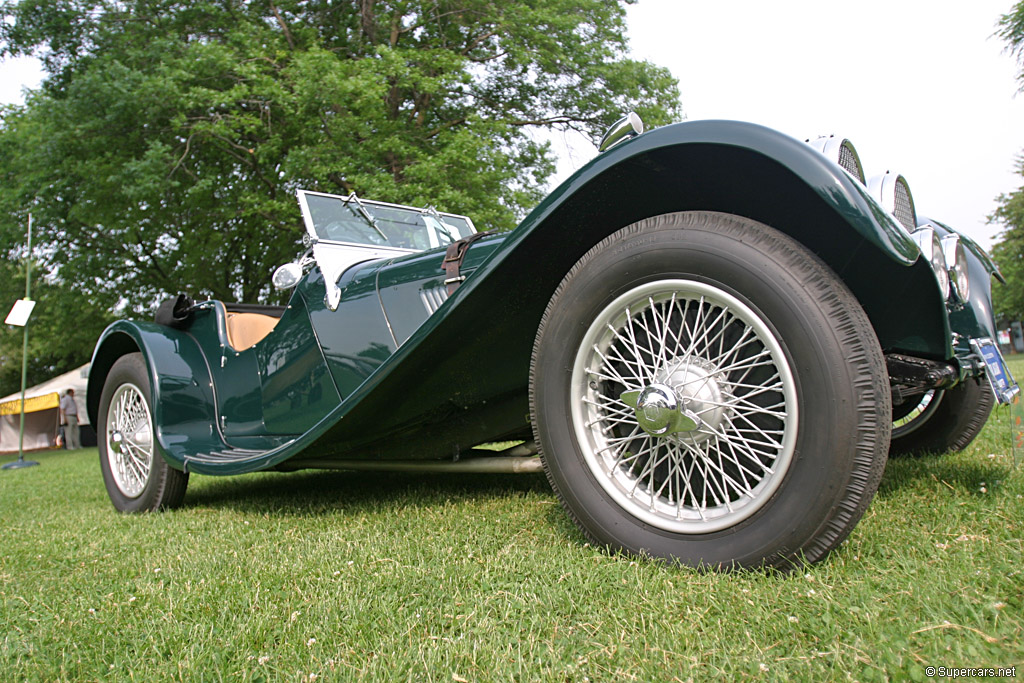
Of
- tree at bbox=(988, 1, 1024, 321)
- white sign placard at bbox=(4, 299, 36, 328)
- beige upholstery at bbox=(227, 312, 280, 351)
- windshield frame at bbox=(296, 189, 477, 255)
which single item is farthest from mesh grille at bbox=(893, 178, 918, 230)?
tree at bbox=(988, 1, 1024, 321)

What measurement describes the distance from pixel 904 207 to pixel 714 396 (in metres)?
1.21

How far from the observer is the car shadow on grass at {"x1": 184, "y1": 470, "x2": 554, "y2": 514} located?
3148 millimetres

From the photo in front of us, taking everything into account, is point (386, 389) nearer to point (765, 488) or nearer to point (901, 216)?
point (765, 488)

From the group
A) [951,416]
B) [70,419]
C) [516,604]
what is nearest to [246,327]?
[516,604]

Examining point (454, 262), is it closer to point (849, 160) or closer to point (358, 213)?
point (358, 213)

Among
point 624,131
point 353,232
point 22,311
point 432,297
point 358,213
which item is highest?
point 22,311

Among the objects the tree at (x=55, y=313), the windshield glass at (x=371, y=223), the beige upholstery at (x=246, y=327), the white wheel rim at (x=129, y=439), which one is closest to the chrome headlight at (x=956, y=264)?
the windshield glass at (x=371, y=223)

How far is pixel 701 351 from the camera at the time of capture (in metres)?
1.81

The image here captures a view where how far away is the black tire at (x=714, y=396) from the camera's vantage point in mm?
1529

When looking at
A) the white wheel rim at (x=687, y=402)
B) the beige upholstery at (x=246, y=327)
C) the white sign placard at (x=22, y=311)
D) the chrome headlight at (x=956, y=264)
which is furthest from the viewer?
the white sign placard at (x=22, y=311)

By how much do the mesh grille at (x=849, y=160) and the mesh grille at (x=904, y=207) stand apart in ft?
0.47

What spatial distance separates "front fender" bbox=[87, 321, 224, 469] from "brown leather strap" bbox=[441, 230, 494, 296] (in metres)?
1.67

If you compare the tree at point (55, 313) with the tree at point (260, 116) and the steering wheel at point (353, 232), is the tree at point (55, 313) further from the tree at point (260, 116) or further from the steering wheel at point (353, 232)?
the steering wheel at point (353, 232)

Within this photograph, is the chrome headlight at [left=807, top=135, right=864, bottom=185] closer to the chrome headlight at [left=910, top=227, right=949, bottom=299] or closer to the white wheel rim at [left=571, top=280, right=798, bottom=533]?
the chrome headlight at [left=910, top=227, right=949, bottom=299]
